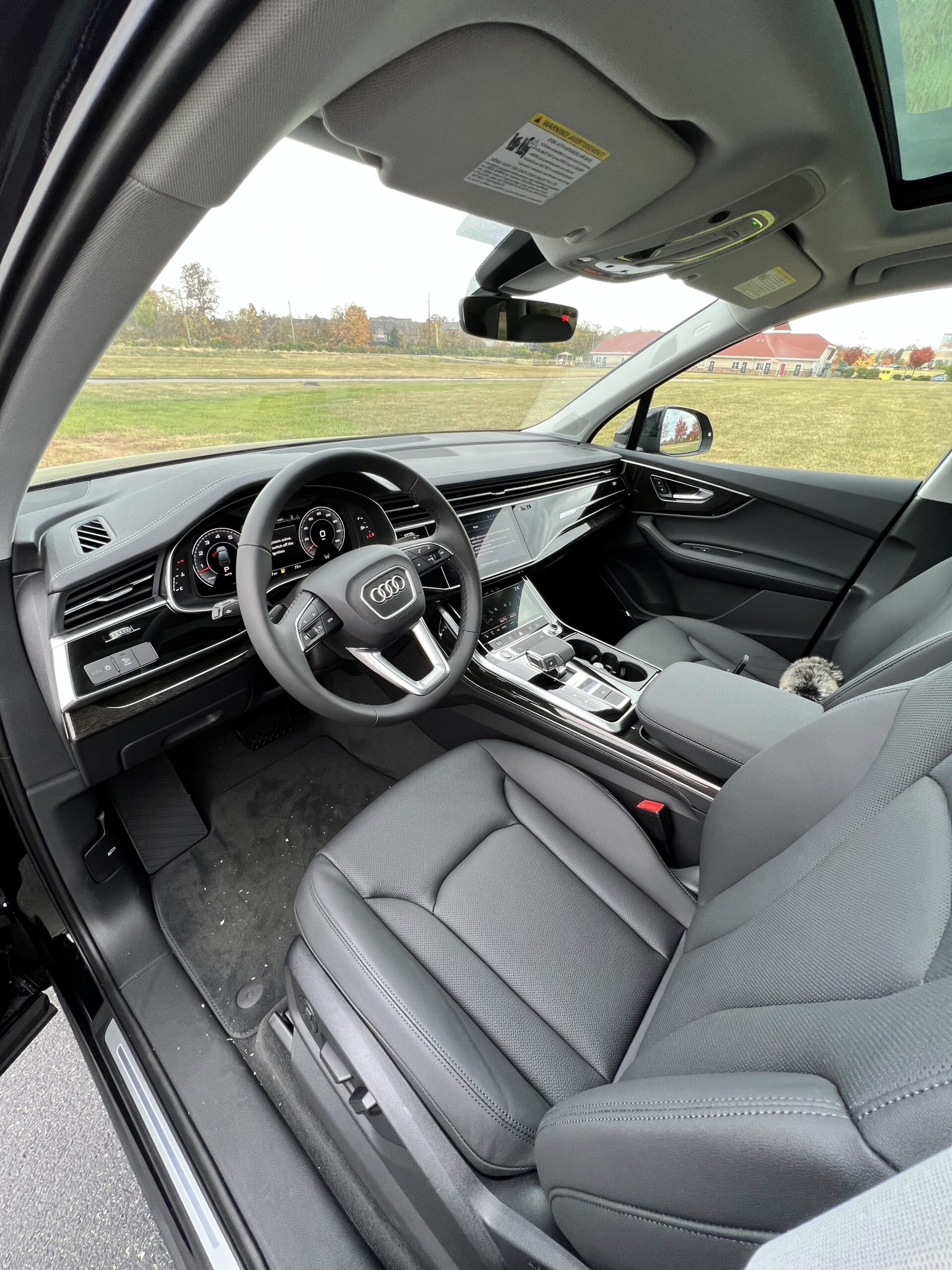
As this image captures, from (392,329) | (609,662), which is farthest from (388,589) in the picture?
(392,329)

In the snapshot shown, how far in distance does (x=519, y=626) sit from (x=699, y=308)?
4.30 feet

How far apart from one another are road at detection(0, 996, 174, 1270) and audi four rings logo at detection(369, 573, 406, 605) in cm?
117

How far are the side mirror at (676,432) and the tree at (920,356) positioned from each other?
2.20ft

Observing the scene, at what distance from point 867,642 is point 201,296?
1.89m

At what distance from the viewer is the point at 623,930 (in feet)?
3.62

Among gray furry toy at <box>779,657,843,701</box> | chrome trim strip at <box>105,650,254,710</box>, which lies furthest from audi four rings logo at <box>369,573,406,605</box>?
gray furry toy at <box>779,657,843,701</box>

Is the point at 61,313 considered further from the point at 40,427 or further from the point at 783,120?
the point at 783,120

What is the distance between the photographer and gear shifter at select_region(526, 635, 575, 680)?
1660 millimetres

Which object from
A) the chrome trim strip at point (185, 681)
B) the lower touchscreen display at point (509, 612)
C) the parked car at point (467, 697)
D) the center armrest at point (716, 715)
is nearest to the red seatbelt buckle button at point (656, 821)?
the parked car at point (467, 697)

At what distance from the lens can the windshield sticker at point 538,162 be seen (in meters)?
0.80

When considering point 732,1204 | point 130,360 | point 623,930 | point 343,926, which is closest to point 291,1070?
point 343,926

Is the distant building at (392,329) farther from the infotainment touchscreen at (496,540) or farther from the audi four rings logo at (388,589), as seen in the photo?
the audi four rings logo at (388,589)

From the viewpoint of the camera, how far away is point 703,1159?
48 centimetres

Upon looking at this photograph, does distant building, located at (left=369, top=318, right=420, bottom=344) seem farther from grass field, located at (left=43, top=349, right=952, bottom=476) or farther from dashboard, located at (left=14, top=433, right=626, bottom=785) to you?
dashboard, located at (left=14, top=433, right=626, bottom=785)
